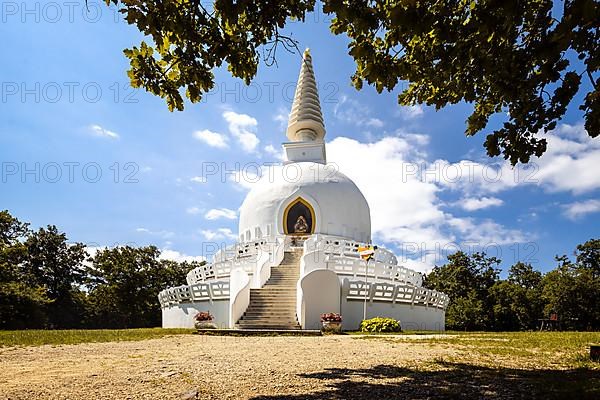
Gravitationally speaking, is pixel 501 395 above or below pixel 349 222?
below

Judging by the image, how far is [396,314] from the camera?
18484 millimetres

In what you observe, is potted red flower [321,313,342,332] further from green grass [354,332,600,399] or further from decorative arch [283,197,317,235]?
decorative arch [283,197,317,235]

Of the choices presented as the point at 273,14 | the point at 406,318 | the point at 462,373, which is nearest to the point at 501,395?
the point at 462,373

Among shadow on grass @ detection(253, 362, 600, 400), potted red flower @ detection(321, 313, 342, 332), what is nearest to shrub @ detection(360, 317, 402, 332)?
potted red flower @ detection(321, 313, 342, 332)

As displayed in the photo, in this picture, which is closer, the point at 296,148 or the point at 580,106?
the point at 580,106

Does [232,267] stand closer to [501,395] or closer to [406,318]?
[406,318]

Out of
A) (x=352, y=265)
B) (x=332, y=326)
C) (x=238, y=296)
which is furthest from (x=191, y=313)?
(x=332, y=326)

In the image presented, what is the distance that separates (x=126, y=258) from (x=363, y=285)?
82.0 ft

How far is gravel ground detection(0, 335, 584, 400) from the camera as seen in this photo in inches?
189

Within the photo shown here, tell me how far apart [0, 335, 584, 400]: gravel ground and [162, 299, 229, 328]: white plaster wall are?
34.4ft

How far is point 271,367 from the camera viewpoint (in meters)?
6.45

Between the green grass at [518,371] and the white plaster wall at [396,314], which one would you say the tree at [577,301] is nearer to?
the white plaster wall at [396,314]

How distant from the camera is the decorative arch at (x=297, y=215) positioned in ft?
96.6

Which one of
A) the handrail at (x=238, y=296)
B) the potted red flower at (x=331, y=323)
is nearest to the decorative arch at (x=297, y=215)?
the handrail at (x=238, y=296)
